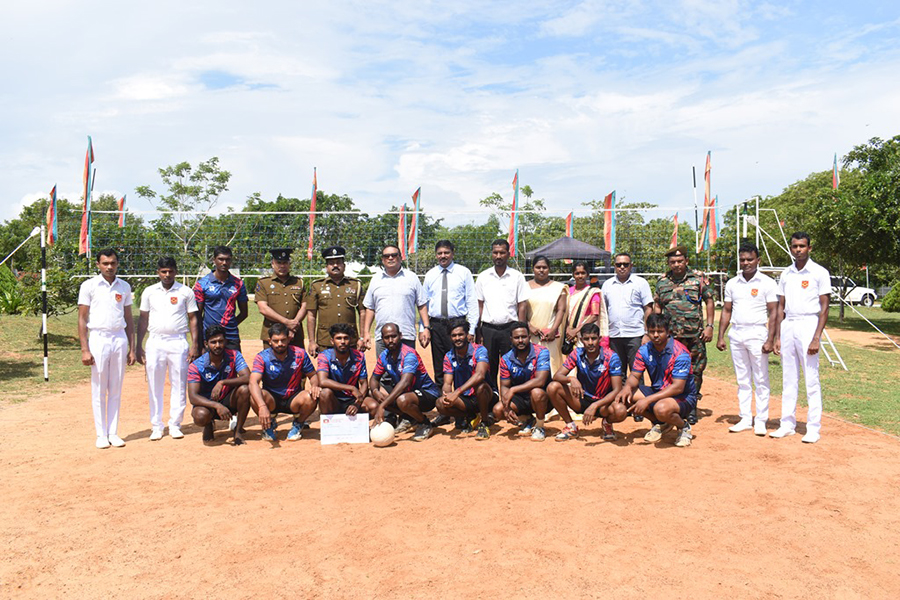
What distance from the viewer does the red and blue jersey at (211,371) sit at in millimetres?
6824


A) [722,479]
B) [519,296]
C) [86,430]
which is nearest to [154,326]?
[86,430]

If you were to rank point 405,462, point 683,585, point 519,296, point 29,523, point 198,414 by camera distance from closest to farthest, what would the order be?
point 683,585 < point 29,523 < point 405,462 < point 198,414 < point 519,296

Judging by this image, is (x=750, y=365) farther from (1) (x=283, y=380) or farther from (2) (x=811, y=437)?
(1) (x=283, y=380)

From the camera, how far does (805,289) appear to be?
22.2 feet

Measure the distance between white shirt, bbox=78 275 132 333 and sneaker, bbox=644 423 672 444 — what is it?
17.7 feet

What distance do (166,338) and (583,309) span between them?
457 cm

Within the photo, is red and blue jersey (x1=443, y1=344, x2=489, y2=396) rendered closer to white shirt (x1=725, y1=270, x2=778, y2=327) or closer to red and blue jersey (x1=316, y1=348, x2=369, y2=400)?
red and blue jersey (x1=316, y1=348, x2=369, y2=400)

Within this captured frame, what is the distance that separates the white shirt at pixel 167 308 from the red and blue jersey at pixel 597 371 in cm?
403

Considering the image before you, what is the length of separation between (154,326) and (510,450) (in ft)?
12.7

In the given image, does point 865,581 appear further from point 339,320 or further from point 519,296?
point 339,320

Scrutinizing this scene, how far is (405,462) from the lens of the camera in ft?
19.8


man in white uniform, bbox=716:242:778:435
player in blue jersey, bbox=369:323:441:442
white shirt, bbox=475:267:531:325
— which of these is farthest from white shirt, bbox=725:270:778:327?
player in blue jersey, bbox=369:323:441:442

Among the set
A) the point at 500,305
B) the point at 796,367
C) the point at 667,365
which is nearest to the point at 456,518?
the point at 667,365

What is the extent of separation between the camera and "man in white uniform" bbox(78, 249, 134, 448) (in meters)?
6.65
